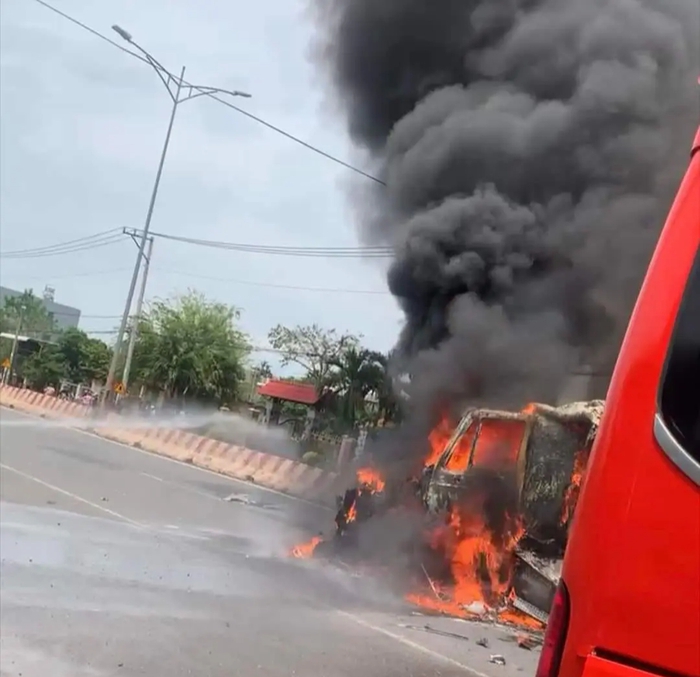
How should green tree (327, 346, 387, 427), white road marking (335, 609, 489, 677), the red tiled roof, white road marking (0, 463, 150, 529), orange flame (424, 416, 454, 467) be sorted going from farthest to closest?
1. the red tiled roof
2. green tree (327, 346, 387, 427)
3. orange flame (424, 416, 454, 467)
4. white road marking (0, 463, 150, 529)
5. white road marking (335, 609, 489, 677)

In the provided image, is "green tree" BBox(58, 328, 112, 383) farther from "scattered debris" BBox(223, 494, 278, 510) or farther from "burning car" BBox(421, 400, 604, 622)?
"burning car" BBox(421, 400, 604, 622)

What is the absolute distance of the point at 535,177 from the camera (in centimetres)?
1205

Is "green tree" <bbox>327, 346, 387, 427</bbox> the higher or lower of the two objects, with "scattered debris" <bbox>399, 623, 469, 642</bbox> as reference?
higher

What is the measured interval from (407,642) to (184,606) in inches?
59.2

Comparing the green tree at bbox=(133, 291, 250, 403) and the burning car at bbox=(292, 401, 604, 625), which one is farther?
the green tree at bbox=(133, 291, 250, 403)

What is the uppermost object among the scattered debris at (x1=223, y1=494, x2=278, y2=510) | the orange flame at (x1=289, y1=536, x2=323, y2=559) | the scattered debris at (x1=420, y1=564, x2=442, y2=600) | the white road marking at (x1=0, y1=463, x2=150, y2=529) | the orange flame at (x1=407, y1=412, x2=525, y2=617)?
the orange flame at (x1=407, y1=412, x2=525, y2=617)

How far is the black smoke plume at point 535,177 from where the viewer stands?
1134 centimetres

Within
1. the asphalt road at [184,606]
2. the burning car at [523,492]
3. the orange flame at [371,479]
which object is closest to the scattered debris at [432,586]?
the burning car at [523,492]

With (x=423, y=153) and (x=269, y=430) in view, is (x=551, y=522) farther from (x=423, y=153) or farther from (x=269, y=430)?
(x=269, y=430)

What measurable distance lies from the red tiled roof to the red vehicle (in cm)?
3166

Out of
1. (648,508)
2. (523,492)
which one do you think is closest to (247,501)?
(523,492)

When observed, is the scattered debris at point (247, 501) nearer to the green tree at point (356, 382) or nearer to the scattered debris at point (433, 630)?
the scattered debris at point (433, 630)

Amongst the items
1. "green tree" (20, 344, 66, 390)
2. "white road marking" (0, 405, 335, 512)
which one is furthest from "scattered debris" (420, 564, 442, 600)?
"green tree" (20, 344, 66, 390)

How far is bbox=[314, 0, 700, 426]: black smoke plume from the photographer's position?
1134 cm
